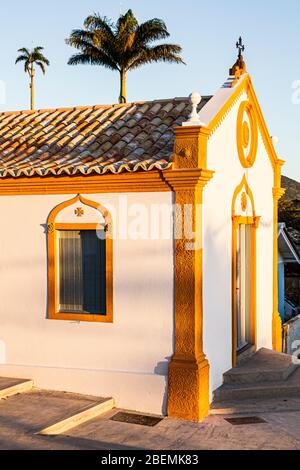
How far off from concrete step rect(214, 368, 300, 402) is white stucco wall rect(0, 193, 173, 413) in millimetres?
1140

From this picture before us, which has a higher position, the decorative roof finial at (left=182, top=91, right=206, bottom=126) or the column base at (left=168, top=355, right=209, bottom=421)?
the decorative roof finial at (left=182, top=91, right=206, bottom=126)

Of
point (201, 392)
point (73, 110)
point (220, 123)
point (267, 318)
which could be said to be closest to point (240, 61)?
point (220, 123)

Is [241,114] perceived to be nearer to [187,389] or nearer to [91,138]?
[91,138]

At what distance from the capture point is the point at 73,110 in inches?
469

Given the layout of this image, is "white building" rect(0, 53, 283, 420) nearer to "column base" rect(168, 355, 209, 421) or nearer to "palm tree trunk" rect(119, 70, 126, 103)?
"column base" rect(168, 355, 209, 421)

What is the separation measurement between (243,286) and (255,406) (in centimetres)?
268

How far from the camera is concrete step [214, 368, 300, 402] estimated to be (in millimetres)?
9273

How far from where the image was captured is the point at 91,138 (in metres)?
10.4

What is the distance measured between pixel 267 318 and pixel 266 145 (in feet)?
11.3

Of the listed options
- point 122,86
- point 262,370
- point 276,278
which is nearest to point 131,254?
point 262,370

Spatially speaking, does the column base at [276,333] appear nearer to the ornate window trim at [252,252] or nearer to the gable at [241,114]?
the ornate window trim at [252,252]

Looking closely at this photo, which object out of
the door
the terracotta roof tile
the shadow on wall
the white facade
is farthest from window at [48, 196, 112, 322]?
the door

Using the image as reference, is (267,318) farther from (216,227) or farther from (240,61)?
(240,61)

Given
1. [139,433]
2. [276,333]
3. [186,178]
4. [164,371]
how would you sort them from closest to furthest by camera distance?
[139,433], [186,178], [164,371], [276,333]
